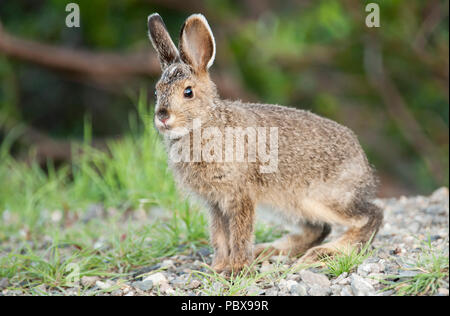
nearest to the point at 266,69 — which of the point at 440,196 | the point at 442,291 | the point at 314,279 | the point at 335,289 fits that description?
the point at 440,196

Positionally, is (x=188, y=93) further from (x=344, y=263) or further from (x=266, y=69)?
(x=266, y=69)

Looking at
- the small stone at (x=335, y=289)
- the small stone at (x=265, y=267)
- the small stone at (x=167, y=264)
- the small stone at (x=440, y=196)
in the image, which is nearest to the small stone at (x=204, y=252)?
the small stone at (x=167, y=264)

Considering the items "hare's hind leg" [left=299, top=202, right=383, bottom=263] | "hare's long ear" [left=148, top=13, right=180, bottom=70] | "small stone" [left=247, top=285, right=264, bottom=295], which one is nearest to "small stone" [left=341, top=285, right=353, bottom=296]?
"small stone" [left=247, top=285, right=264, bottom=295]

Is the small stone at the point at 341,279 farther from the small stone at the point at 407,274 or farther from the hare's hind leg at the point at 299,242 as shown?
the hare's hind leg at the point at 299,242

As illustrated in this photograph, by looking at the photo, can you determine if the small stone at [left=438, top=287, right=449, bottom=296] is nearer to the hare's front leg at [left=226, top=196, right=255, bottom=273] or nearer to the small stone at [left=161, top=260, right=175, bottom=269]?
the hare's front leg at [left=226, top=196, right=255, bottom=273]
